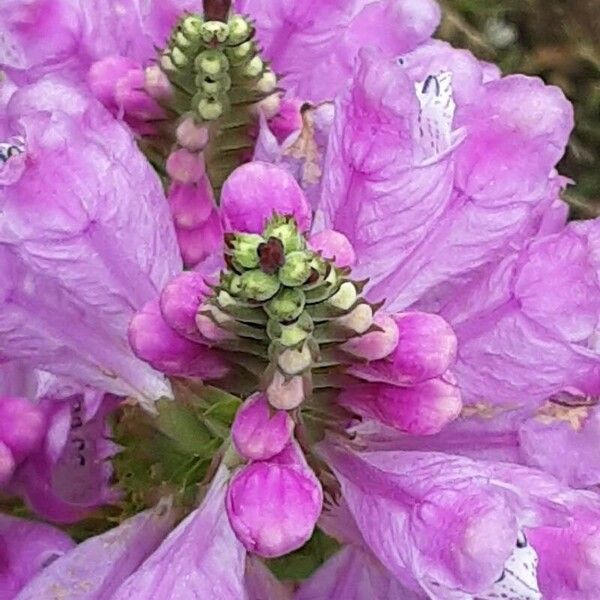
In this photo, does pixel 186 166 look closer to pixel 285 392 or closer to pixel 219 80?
pixel 219 80

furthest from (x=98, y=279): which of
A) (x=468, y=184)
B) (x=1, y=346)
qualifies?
(x=468, y=184)

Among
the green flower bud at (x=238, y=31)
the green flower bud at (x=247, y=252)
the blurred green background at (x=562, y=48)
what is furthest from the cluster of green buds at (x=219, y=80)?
the blurred green background at (x=562, y=48)

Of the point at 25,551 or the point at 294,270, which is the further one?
the point at 25,551

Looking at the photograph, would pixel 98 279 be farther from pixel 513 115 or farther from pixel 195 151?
pixel 513 115

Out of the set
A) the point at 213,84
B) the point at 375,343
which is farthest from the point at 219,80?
the point at 375,343

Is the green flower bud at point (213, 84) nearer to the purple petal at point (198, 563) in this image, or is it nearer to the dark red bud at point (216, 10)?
the dark red bud at point (216, 10)

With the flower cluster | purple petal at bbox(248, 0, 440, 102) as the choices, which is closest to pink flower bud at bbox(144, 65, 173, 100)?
the flower cluster

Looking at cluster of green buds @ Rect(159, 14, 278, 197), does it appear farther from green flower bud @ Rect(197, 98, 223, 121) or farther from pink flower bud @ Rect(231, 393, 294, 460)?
pink flower bud @ Rect(231, 393, 294, 460)
